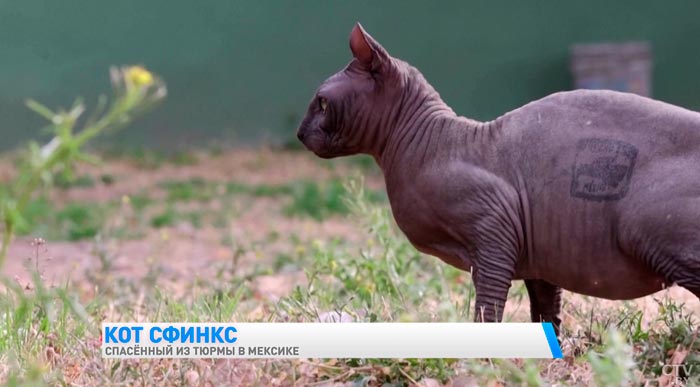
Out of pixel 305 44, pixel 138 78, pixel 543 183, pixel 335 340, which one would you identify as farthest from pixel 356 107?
pixel 305 44

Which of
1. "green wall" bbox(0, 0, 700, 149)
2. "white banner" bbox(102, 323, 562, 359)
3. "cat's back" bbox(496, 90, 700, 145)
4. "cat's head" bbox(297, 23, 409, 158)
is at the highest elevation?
"green wall" bbox(0, 0, 700, 149)

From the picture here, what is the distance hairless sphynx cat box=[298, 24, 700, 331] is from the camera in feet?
8.45

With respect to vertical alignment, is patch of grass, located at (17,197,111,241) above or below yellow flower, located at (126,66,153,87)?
above

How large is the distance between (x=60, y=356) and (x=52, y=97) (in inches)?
270

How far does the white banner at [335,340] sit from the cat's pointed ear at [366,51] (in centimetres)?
89

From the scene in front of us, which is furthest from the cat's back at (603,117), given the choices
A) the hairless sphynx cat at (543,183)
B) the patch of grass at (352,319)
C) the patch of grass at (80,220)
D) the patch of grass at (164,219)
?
the patch of grass at (164,219)

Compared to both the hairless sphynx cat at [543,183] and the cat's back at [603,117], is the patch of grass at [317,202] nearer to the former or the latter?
the hairless sphynx cat at [543,183]

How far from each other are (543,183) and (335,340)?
0.80 meters

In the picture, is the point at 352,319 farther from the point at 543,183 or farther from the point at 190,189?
the point at 190,189

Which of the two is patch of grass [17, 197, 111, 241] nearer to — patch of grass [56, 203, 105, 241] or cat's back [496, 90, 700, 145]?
patch of grass [56, 203, 105, 241]

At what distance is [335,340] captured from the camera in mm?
2295

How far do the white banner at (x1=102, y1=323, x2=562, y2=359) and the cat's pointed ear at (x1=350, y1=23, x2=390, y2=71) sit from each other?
35.1 inches

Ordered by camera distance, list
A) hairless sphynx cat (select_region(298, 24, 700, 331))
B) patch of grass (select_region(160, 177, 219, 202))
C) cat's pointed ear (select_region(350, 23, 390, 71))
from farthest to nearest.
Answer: patch of grass (select_region(160, 177, 219, 202)) < cat's pointed ear (select_region(350, 23, 390, 71)) < hairless sphynx cat (select_region(298, 24, 700, 331))

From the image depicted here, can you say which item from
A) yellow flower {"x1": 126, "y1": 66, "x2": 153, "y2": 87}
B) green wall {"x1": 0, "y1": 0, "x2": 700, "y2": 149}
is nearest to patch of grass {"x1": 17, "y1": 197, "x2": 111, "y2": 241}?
green wall {"x1": 0, "y1": 0, "x2": 700, "y2": 149}
